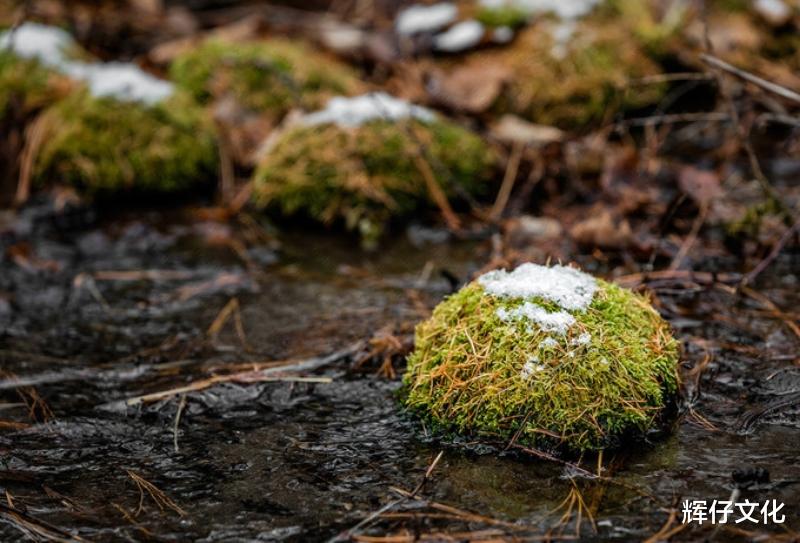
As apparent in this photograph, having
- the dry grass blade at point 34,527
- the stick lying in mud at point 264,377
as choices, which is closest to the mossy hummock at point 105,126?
the stick lying in mud at point 264,377

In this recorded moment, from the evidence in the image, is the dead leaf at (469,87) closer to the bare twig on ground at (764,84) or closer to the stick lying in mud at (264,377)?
the bare twig on ground at (764,84)

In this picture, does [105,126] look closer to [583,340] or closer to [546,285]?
[546,285]

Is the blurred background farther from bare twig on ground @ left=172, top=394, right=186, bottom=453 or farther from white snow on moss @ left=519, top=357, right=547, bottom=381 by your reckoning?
white snow on moss @ left=519, top=357, right=547, bottom=381

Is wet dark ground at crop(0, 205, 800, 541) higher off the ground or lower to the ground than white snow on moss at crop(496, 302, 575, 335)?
lower

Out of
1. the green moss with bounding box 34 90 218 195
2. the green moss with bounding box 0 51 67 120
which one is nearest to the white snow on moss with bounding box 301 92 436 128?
the green moss with bounding box 34 90 218 195

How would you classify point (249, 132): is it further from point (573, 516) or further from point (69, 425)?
point (573, 516)

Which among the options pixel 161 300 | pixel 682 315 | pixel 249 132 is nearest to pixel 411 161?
pixel 249 132
